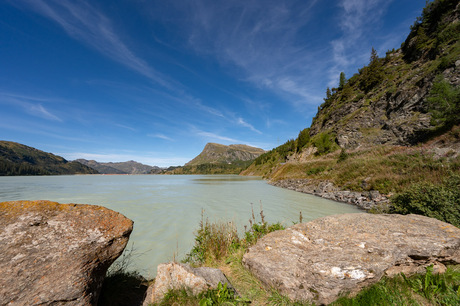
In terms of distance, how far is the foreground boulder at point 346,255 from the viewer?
3.66 meters

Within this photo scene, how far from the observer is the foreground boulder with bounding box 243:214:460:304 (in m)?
3.66

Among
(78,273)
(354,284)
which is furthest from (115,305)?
(354,284)

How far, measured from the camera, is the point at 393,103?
38438 millimetres

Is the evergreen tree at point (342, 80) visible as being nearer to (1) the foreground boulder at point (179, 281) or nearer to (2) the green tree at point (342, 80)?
(2) the green tree at point (342, 80)

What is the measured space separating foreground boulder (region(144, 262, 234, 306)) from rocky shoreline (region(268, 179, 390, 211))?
14.4 m

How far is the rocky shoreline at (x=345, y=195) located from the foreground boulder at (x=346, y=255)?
10164 mm

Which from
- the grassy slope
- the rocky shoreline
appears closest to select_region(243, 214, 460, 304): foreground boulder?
the grassy slope

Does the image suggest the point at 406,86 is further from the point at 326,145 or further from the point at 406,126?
the point at 326,145

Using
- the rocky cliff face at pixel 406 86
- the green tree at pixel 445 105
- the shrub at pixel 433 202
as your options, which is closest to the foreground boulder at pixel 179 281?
the shrub at pixel 433 202

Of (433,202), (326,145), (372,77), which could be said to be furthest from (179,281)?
(372,77)

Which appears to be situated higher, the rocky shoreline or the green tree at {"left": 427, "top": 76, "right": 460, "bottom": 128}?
the green tree at {"left": 427, "top": 76, "right": 460, "bottom": 128}

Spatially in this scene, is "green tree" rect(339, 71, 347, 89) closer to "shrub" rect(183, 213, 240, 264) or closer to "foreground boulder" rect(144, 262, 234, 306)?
"shrub" rect(183, 213, 240, 264)

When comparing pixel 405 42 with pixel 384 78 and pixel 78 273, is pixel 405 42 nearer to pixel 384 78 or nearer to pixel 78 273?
pixel 384 78

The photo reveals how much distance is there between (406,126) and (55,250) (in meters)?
44.8
